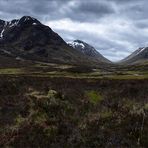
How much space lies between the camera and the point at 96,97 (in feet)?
80.3

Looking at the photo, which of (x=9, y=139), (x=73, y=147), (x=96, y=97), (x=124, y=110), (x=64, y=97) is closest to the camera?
(x=73, y=147)

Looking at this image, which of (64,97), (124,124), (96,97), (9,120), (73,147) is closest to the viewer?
(73,147)

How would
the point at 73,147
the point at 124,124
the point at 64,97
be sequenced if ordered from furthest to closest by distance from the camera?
the point at 64,97 < the point at 124,124 < the point at 73,147

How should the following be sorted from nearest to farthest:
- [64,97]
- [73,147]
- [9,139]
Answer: [73,147] → [9,139] → [64,97]

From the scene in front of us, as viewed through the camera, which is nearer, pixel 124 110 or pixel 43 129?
pixel 43 129

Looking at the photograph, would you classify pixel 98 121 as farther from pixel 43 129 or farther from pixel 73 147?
pixel 73 147

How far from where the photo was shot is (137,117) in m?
16.1

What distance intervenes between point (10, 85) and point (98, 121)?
10692 millimetres

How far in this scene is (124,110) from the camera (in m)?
18.1

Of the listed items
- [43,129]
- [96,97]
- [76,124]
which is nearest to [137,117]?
[76,124]

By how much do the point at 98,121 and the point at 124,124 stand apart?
1.34 metres

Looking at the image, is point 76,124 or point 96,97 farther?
point 96,97

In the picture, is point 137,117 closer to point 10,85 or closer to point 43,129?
point 43,129

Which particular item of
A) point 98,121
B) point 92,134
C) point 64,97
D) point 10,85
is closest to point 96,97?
point 64,97
